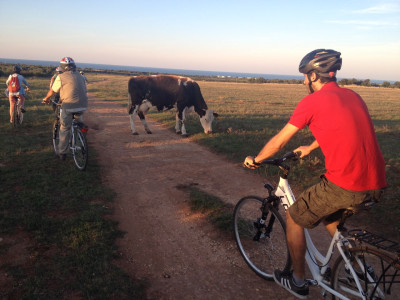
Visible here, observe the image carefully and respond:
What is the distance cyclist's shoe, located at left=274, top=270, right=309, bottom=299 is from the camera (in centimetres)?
321

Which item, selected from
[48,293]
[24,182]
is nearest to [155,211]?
[48,293]

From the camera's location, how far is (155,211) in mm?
5711

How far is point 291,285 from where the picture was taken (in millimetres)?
3258

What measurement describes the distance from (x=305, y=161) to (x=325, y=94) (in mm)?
6241

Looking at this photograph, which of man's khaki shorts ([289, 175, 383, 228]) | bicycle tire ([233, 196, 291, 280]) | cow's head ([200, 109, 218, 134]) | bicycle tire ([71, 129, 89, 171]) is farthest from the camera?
cow's head ([200, 109, 218, 134])

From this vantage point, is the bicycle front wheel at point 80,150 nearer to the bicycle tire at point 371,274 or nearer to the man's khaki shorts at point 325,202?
the man's khaki shorts at point 325,202

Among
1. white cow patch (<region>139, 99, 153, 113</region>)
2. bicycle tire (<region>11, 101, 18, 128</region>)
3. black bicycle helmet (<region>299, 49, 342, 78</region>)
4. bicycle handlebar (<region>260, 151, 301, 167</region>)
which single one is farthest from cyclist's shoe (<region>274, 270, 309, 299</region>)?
bicycle tire (<region>11, 101, 18, 128</region>)

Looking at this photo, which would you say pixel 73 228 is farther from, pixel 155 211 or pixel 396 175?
pixel 396 175

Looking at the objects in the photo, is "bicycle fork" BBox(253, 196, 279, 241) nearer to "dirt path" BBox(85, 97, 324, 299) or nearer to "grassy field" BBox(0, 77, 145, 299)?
"dirt path" BBox(85, 97, 324, 299)

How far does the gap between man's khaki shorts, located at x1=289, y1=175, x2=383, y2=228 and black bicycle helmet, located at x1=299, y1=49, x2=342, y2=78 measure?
3.22ft

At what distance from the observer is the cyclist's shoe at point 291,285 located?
3.21 metres

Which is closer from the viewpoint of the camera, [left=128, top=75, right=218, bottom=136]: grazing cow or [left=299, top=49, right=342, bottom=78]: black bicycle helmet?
[left=299, top=49, right=342, bottom=78]: black bicycle helmet

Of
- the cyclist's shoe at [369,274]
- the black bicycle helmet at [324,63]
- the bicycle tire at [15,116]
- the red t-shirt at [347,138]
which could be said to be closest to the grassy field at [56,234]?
the cyclist's shoe at [369,274]

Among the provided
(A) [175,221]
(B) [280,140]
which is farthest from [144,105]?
(B) [280,140]
